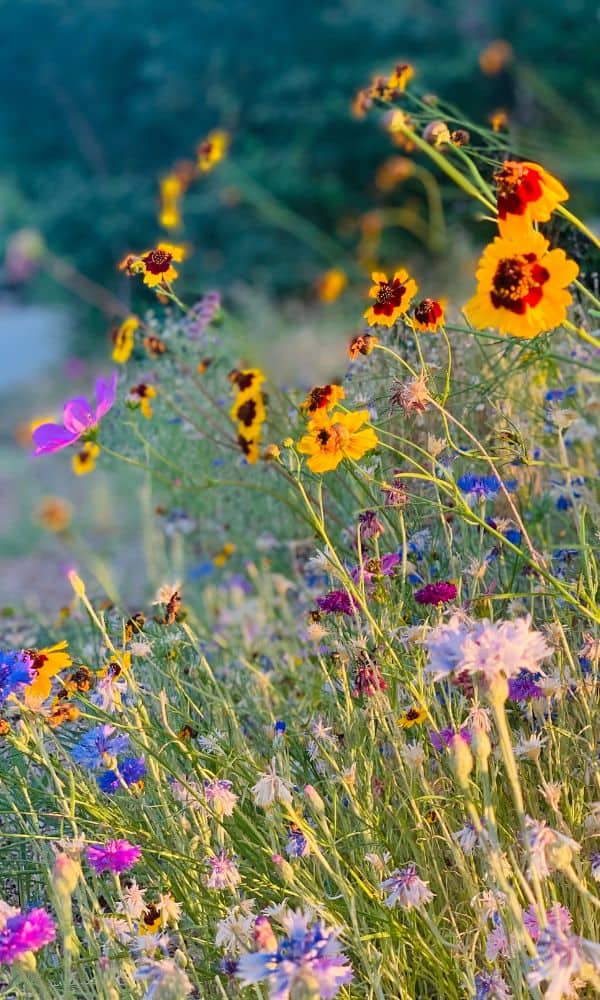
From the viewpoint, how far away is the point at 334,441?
160cm

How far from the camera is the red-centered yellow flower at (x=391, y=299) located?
1.66m

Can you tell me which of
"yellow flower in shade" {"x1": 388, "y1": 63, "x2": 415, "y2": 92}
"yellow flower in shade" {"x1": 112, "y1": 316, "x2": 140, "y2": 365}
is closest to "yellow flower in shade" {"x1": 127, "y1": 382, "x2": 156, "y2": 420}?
"yellow flower in shade" {"x1": 112, "y1": 316, "x2": 140, "y2": 365}

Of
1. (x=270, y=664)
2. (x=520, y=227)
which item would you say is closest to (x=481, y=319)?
(x=520, y=227)

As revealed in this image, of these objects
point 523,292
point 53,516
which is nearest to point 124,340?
point 523,292

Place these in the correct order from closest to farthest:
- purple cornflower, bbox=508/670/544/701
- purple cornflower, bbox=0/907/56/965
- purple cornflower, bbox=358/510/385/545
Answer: purple cornflower, bbox=0/907/56/965
purple cornflower, bbox=508/670/544/701
purple cornflower, bbox=358/510/385/545

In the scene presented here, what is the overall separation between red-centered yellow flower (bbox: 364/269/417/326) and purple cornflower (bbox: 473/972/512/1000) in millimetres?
900

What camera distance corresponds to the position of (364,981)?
1.47 meters

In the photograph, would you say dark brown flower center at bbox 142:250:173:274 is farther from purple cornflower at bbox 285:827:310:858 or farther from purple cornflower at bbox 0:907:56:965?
purple cornflower at bbox 0:907:56:965

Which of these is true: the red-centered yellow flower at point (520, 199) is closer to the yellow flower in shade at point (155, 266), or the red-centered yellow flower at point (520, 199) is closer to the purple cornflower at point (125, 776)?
the yellow flower in shade at point (155, 266)

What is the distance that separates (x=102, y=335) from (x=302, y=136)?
11.2 ft

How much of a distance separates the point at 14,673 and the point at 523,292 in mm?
855

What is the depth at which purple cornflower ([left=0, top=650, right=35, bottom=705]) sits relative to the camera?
5.07 feet

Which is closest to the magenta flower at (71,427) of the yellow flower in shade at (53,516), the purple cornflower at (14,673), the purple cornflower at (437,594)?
the purple cornflower at (14,673)

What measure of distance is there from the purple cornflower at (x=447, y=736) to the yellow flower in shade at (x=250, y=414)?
0.83 m
